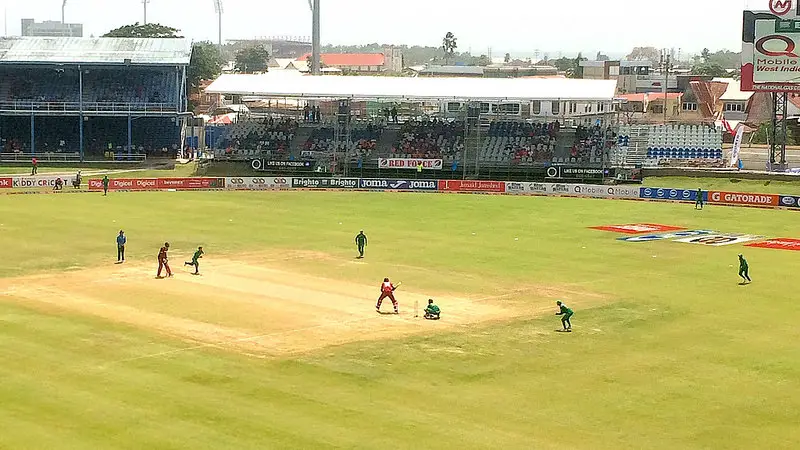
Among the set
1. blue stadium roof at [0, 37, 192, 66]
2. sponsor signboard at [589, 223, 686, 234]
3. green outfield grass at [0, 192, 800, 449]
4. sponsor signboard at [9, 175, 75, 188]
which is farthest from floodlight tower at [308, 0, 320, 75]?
green outfield grass at [0, 192, 800, 449]

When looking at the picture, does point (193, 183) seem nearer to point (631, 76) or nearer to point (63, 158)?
point (63, 158)

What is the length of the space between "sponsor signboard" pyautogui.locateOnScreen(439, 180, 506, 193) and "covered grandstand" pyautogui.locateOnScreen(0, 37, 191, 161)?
89.1 feet

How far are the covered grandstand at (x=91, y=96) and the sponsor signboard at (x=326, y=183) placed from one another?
18.4 meters

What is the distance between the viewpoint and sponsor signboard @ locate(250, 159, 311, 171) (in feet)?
291

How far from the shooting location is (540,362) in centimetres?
3034

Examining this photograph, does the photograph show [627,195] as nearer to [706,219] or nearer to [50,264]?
[706,219]

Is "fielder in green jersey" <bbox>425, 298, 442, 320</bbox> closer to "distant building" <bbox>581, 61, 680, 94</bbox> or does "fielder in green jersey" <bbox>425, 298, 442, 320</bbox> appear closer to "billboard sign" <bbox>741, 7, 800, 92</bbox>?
"billboard sign" <bbox>741, 7, 800, 92</bbox>

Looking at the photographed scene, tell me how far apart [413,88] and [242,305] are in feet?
184

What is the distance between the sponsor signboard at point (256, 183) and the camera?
267 feet

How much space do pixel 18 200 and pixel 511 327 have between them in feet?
151

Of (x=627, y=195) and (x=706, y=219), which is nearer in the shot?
(x=706, y=219)

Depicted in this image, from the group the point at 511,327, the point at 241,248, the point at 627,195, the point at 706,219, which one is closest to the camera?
the point at 511,327

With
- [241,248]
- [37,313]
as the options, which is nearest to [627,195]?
[241,248]

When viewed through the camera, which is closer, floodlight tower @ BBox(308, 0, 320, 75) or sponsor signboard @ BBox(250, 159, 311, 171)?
sponsor signboard @ BBox(250, 159, 311, 171)
